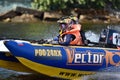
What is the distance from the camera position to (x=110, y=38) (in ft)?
41.2

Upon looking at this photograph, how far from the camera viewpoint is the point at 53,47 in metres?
11.2

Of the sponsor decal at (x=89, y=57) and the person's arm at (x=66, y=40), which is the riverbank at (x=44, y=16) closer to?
the sponsor decal at (x=89, y=57)

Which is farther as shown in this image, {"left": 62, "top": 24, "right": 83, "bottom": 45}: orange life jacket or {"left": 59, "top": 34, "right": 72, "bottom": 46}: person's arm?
{"left": 62, "top": 24, "right": 83, "bottom": 45}: orange life jacket

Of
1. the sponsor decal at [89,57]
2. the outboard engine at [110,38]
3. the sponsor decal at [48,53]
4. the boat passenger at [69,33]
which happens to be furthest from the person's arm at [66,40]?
the outboard engine at [110,38]

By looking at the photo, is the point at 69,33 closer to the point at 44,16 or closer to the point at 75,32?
the point at 75,32

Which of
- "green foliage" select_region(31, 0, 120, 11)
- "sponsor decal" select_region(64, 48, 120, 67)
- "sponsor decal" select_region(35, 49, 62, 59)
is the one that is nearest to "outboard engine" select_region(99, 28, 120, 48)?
"sponsor decal" select_region(64, 48, 120, 67)

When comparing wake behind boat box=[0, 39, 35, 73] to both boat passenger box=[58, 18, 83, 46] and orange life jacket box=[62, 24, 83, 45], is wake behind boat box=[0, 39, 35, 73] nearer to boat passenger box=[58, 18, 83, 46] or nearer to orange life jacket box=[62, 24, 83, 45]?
boat passenger box=[58, 18, 83, 46]

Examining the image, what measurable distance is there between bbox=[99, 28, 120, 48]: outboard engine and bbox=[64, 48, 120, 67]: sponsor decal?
0.52 m

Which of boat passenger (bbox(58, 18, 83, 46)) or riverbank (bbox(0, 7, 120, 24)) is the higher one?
boat passenger (bbox(58, 18, 83, 46))

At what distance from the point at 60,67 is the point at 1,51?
5.53 feet

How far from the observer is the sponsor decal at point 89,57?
11375mm

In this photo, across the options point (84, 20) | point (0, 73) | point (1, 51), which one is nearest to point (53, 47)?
point (1, 51)

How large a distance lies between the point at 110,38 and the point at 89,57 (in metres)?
1.36

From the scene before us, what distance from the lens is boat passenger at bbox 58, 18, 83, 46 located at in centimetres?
1183
